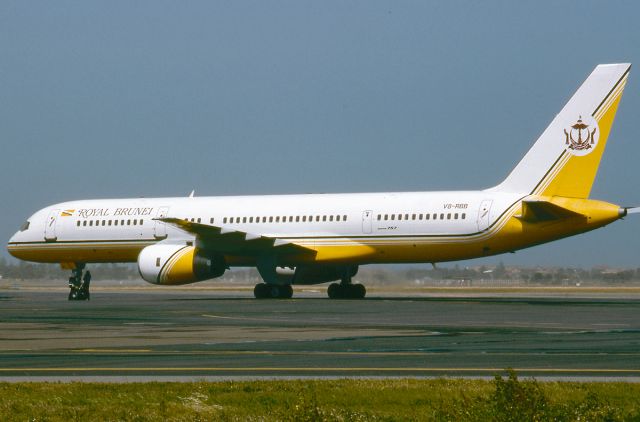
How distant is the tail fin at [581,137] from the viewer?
44.1 m

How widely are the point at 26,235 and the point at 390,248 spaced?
1941 cm

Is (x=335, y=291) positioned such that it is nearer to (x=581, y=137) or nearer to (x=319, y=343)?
(x=581, y=137)

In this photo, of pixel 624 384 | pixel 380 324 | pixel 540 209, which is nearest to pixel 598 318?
pixel 380 324

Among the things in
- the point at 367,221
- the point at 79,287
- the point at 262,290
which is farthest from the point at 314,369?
the point at 79,287

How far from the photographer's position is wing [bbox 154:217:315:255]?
48250 mm

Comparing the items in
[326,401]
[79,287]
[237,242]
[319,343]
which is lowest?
[326,401]

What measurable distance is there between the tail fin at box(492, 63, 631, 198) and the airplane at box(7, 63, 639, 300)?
39 millimetres

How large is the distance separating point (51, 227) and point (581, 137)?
25.5m

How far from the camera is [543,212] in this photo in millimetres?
43281

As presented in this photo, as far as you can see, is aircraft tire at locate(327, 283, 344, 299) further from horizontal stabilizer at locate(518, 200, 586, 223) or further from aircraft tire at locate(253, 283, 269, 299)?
A: horizontal stabilizer at locate(518, 200, 586, 223)

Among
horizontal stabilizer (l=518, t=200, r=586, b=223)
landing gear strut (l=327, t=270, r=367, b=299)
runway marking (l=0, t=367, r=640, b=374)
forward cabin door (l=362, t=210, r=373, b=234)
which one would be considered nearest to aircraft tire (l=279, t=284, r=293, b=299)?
landing gear strut (l=327, t=270, r=367, b=299)

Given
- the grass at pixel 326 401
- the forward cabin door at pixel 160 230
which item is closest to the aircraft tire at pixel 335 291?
the forward cabin door at pixel 160 230

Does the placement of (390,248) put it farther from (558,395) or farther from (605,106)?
(558,395)

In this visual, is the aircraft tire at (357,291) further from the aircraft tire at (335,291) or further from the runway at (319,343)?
the runway at (319,343)
